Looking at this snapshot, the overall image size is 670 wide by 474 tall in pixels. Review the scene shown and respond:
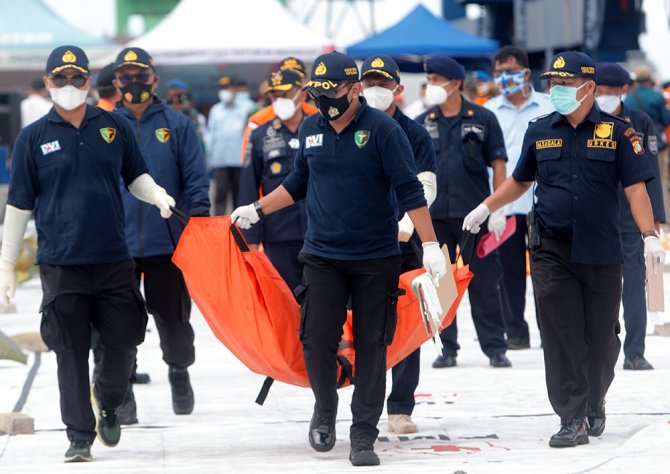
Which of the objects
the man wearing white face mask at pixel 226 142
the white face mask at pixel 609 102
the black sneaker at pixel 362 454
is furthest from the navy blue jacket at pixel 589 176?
the man wearing white face mask at pixel 226 142

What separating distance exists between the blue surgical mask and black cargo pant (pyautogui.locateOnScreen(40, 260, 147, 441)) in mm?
2191

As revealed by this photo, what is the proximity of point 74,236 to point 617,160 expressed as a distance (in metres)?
2.58

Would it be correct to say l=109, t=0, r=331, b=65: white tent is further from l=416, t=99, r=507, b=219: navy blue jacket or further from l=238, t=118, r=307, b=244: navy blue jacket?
l=238, t=118, r=307, b=244: navy blue jacket

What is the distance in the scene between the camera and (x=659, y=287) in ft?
24.0

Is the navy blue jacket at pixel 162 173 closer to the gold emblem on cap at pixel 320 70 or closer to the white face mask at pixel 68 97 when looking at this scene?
the white face mask at pixel 68 97

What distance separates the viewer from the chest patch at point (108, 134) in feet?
23.7

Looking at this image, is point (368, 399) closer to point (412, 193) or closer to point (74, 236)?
point (412, 193)

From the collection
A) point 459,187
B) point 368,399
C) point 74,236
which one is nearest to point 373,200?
point 368,399

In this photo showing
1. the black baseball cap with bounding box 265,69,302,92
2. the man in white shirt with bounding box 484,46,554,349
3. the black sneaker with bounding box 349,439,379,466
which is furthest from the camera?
the man in white shirt with bounding box 484,46,554,349

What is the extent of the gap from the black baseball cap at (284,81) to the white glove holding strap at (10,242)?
215 centimetres

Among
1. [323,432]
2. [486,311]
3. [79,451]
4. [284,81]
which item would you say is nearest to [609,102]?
[486,311]

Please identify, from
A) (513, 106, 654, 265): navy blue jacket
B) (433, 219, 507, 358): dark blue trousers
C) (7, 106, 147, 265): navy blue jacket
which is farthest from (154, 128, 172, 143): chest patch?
(433, 219, 507, 358): dark blue trousers

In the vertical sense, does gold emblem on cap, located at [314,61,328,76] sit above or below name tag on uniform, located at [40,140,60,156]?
above

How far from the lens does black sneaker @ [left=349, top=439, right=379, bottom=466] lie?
6832mm
